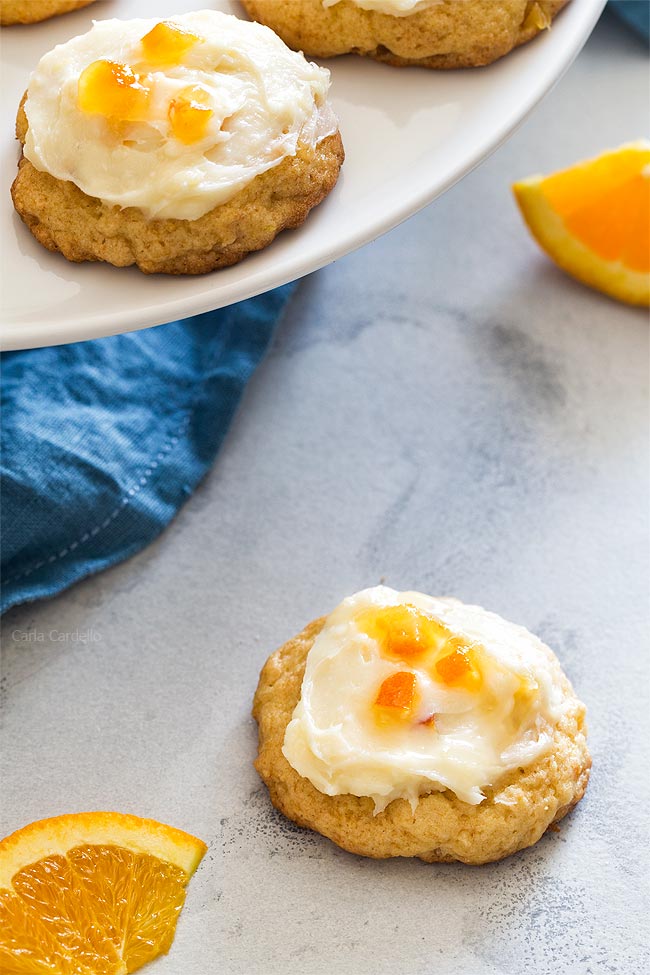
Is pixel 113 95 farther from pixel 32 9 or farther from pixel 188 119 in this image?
pixel 32 9

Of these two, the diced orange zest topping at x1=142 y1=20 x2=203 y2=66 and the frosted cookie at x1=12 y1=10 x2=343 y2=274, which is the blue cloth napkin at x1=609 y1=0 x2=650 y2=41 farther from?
the diced orange zest topping at x1=142 y1=20 x2=203 y2=66

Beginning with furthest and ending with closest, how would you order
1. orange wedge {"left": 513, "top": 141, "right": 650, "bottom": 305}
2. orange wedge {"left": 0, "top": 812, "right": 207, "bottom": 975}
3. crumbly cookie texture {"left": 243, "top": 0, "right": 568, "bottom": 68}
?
orange wedge {"left": 513, "top": 141, "right": 650, "bottom": 305} < crumbly cookie texture {"left": 243, "top": 0, "right": 568, "bottom": 68} < orange wedge {"left": 0, "top": 812, "right": 207, "bottom": 975}

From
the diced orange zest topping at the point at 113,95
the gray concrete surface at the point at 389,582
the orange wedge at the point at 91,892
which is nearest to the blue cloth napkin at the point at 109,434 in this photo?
the gray concrete surface at the point at 389,582

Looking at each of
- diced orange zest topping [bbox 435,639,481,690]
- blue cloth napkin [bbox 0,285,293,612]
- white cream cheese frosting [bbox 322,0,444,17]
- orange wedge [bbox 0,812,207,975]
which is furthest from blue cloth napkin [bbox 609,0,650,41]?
orange wedge [bbox 0,812,207,975]

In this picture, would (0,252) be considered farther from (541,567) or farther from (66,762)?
(541,567)

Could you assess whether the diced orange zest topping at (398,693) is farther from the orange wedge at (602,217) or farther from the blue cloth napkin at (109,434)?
the orange wedge at (602,217)

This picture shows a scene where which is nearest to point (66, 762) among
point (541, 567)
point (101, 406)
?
point (101, 406)
